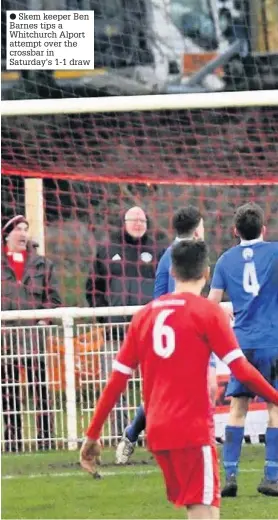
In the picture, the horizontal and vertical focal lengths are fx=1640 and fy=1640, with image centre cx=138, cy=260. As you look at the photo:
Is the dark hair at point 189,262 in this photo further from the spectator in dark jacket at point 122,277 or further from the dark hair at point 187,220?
the spectator in dark jacket at point 122,277

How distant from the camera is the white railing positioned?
39.5 ft

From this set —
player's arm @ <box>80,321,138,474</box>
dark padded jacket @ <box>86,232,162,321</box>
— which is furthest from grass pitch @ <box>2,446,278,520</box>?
player's arm @ <box>80,321,138,474</box>

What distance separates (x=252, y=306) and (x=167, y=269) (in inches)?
22.8

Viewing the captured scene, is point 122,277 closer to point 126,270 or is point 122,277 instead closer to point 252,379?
point 126,270

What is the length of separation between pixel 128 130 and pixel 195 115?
2.28ft

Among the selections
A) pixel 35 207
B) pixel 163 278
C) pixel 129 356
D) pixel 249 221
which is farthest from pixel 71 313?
pixel 129 356

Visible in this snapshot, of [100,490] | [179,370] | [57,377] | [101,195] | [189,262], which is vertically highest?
[101,195]

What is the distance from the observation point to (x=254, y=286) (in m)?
9.67

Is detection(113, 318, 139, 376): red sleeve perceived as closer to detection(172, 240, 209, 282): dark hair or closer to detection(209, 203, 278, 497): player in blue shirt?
detection(172, 240, 209, 282): dark hair

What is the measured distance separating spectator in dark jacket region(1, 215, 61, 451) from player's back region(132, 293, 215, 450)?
5500mm

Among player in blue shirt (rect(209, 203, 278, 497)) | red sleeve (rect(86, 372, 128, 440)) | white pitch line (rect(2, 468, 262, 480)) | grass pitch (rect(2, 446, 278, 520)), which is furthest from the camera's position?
white pitch line (rect(2, 468, 262, 480))

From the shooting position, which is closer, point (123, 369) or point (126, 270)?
point (123, 369)

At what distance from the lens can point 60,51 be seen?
826 centimetres

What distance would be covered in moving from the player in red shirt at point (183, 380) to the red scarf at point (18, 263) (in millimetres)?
5558
